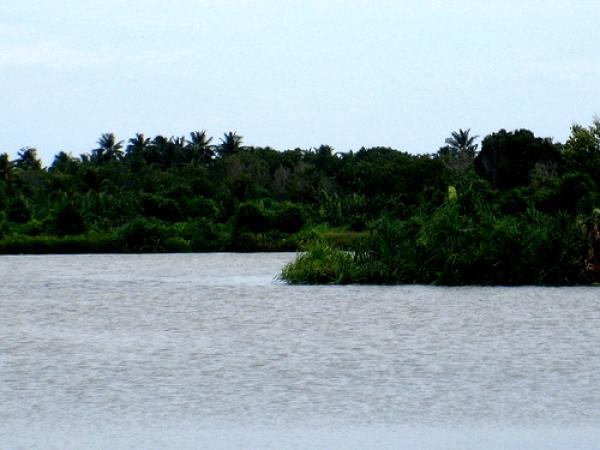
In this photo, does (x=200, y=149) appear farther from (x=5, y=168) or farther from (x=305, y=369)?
Answer: (x=305, y=369)

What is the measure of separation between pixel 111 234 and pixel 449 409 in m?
59.2

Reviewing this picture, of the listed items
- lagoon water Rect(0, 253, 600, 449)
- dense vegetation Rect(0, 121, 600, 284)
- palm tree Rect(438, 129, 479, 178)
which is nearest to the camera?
lagoon water Rect(0, 253, 600, 449)

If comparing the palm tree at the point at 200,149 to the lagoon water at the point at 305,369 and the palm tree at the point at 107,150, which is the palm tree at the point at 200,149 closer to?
the palm tree at the point at 107,150

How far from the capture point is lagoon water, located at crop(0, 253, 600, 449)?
12.8 metres

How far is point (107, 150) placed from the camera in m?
120

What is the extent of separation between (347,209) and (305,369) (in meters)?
59.8

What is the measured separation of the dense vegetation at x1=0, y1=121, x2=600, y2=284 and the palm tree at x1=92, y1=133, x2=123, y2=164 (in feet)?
5.43

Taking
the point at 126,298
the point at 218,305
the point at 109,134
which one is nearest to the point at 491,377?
the point at 218,305

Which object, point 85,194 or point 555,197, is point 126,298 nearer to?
point 555,197

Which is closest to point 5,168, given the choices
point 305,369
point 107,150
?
point 107,150

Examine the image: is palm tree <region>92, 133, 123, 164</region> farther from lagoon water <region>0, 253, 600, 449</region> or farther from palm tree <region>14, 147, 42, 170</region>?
lagoon water <region>0, 253, 600, 449</region>

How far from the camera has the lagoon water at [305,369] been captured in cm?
1280

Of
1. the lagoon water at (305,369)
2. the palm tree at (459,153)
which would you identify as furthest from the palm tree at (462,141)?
the lagoon water at (305,369)

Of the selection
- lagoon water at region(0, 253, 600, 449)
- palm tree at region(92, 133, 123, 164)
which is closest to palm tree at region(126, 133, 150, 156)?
palm tree at region(92, 133, 123, 164)
